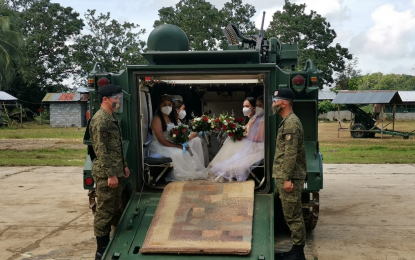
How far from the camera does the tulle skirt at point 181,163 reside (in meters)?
6.41

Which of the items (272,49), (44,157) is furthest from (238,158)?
(44,157)

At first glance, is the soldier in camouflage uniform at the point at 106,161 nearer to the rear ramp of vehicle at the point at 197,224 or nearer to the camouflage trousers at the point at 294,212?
the rear ramp of vehicle at the point at 197,224

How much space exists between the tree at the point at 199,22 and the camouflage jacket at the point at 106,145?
31497 mm

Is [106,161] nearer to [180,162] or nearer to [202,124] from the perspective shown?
[180,162]

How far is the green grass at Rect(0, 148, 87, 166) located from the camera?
14.2 m

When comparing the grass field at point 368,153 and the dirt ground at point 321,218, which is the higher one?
the grass field at point 368,153

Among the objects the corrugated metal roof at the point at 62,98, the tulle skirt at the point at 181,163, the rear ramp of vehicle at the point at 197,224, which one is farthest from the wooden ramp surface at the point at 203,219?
the corrugated metal roof at the point at 62,98

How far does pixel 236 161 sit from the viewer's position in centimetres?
622

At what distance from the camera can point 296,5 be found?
152 feet

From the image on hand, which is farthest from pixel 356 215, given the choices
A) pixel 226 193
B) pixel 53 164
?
pixel 53 164

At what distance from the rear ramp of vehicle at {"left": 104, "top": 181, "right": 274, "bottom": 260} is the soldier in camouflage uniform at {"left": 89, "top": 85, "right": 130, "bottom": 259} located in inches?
8.6

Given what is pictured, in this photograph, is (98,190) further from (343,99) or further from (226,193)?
(343,99)

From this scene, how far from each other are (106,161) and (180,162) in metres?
1.57

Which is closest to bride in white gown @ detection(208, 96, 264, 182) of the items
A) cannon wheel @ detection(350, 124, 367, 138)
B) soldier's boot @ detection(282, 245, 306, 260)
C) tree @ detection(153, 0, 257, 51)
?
soldier's boot @ detection(282, 245, 306, 260)
